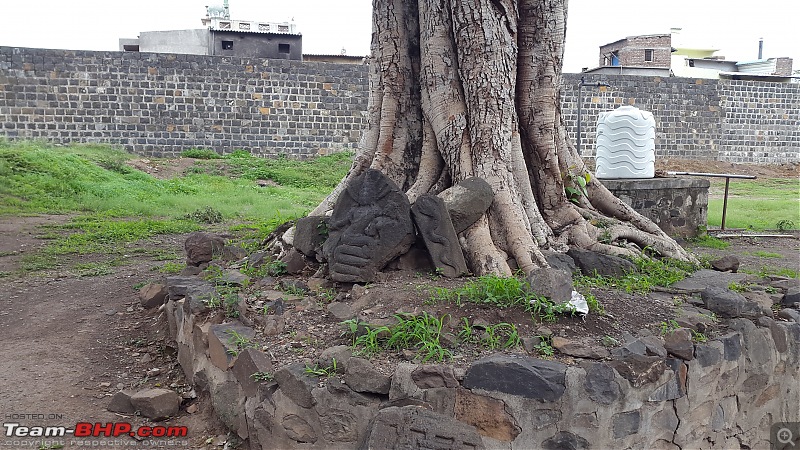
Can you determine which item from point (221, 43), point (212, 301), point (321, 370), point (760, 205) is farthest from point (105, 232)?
point (221, 43)

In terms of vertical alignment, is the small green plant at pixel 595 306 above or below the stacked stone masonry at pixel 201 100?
below

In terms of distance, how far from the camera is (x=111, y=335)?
4477 mm

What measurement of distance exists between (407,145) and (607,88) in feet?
50.3

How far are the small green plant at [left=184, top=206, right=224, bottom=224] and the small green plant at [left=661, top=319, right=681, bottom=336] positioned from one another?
674cm

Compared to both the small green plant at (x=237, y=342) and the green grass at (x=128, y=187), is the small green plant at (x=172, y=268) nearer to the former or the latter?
the small green plant at (x=237, y=342)

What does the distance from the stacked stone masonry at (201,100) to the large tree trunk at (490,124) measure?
11.7 m

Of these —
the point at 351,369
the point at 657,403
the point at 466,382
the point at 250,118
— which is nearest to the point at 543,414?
the point at 466,382

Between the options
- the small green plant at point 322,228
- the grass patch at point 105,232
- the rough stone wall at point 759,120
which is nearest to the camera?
the small green plant at point 322,228

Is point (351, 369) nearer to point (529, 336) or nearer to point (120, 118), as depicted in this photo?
point (529, 336)

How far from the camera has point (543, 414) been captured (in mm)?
2732

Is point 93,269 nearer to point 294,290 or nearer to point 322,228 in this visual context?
point 322,228

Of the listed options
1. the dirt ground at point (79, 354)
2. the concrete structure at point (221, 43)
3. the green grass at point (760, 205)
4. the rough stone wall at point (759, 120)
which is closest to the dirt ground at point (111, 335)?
the dirt ground at point (79, 354)

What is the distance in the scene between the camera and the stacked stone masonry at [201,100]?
14805 mm

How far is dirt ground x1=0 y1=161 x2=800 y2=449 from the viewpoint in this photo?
329 cm
